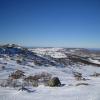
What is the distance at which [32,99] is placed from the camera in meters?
6.59

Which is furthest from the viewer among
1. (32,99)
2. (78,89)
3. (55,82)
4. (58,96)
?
(55,82)

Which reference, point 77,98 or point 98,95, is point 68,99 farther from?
point 98,95

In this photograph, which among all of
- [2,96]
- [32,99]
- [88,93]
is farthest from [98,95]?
[2,96]

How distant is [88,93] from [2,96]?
11.6 ft

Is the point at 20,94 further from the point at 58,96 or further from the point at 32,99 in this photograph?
the point at 58,96

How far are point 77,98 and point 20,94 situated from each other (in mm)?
2291

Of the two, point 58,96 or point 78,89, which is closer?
point 58,96

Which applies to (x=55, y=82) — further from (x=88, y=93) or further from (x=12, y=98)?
(x=12, y=98)

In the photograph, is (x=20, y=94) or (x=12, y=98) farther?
(x=20, y=94)

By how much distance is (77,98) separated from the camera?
22.4 feet

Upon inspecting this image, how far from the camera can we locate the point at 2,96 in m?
6.74

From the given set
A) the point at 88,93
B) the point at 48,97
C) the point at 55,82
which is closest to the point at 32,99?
the point at 48,97

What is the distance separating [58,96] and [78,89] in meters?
1.51

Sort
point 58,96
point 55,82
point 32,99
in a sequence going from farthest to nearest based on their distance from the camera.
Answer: point 55,82 < point 58,96 < point 32,99
